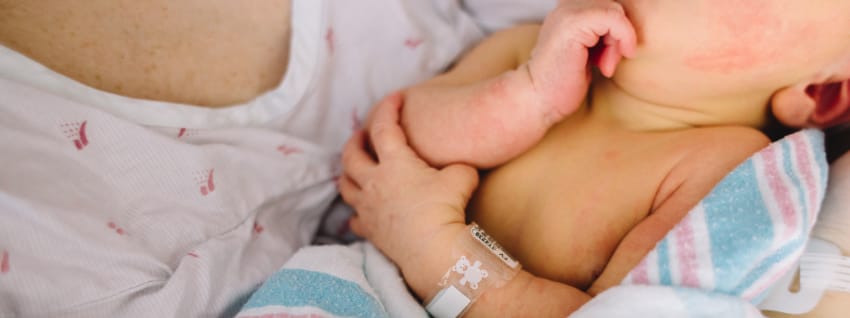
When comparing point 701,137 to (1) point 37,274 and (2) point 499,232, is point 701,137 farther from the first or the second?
(1) point 37,274

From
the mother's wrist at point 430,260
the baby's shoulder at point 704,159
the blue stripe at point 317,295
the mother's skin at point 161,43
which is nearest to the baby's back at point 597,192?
the baby's shoulder at point 704,159

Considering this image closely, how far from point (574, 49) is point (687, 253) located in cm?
29

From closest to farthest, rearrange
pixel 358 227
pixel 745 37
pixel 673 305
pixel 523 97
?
pixel 673 305
pixel 745 37
pixel 523 97
pixel 358 227

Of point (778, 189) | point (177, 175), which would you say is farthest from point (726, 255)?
point (177, 175)

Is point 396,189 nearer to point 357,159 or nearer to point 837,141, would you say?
point 357,159

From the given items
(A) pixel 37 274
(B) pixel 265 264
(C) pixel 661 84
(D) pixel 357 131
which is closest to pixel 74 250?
(A) pixel 37 274

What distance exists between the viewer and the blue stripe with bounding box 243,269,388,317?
0.71 meters

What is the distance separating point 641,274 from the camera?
0.62 metres

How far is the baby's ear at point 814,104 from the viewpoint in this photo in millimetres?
784

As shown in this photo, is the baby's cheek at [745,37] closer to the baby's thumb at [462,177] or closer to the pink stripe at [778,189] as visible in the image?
the pink stripe at [778,189]

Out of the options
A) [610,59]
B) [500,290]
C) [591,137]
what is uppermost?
[610,59]

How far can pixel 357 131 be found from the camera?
3.39 feet

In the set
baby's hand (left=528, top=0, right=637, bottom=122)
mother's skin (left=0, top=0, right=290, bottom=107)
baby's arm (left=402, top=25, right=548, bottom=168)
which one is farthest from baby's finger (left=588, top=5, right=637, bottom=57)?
mother's skin (left=0, top=0, right=290, bottom=107)

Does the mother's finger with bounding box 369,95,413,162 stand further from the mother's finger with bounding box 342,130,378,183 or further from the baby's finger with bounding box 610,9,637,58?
the baby's finger with bounding box 610,9,637,58
